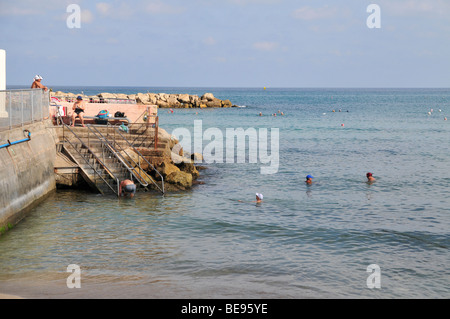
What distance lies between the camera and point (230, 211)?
62.0 feet

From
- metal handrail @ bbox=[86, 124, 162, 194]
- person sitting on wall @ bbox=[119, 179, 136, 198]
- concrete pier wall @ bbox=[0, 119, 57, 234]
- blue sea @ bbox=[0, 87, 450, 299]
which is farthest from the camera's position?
metal handrail @ bbox=[86, 124, 162, 194]

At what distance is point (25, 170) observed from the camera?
1659cm

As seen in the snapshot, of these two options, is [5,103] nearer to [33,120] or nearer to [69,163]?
[33,120]

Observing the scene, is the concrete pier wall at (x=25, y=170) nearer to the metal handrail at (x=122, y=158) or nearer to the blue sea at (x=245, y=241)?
the blue sea at (x=245, y=241)

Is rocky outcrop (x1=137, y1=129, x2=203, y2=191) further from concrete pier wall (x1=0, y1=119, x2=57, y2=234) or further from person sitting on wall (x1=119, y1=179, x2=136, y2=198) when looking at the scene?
concrete pier wall (x1=0, y1=119, x2=57, y2=234)

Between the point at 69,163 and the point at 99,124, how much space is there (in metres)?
4.11

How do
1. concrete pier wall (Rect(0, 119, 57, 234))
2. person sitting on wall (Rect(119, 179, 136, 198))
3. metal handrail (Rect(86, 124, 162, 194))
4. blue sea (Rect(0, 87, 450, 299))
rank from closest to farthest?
blue sea (Rect(0, 87, 450, 299)), concrete pier wall (Rect(0, 119, 57, 234)), person sitting on wall (Rect(119, 179, 136, 198)), metal handrail (Rect(86, 124, 162, 194))

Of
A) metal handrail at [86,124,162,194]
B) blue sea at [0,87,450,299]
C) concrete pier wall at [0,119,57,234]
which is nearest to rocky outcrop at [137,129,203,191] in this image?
metal handrail at [86,124,162,194]

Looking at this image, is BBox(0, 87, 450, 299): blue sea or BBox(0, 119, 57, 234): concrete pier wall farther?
BBox(0, 119, 57, 234): concrete pier wall

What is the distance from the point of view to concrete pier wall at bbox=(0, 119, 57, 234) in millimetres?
14659

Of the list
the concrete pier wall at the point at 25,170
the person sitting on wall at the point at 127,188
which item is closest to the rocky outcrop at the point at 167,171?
the person sitting on wall at the point at 127,188

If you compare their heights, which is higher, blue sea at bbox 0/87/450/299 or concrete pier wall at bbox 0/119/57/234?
concrete pier wall at bbox 0/119/57/234
